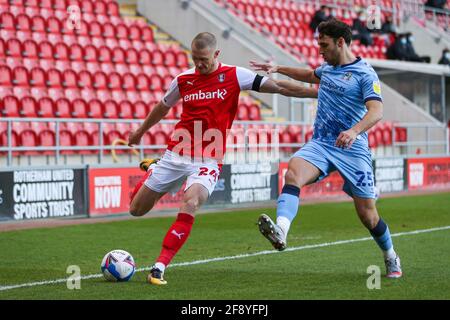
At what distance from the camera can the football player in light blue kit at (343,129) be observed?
26.0 ft

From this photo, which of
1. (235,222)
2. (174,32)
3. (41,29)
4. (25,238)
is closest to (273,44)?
(174,32)

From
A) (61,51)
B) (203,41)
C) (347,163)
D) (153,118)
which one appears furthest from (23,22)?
(347,163)

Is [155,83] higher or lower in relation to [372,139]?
higher

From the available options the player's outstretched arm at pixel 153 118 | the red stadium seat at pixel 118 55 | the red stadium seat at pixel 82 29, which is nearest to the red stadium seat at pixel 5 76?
the red stadium seat at pixel 82 29

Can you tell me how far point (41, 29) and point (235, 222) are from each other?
8.23m

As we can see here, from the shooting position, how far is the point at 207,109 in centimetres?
825

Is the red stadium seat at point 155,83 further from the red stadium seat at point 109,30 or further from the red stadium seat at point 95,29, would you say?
the red stadium seat at point 95,29

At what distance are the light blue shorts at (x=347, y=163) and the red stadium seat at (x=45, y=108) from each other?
10751 millimetres

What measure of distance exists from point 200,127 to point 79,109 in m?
10.8

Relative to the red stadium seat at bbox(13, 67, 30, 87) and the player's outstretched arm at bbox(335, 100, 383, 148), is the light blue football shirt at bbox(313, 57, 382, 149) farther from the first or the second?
the red stadium seat at bbox(13, 67, 30, 87)

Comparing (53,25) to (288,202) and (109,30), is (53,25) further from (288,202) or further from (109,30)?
(288,202)

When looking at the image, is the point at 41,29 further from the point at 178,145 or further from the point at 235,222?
the point at 178,145

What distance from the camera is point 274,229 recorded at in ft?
23.5

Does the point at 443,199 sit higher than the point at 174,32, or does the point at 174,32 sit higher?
the point at 174,32
